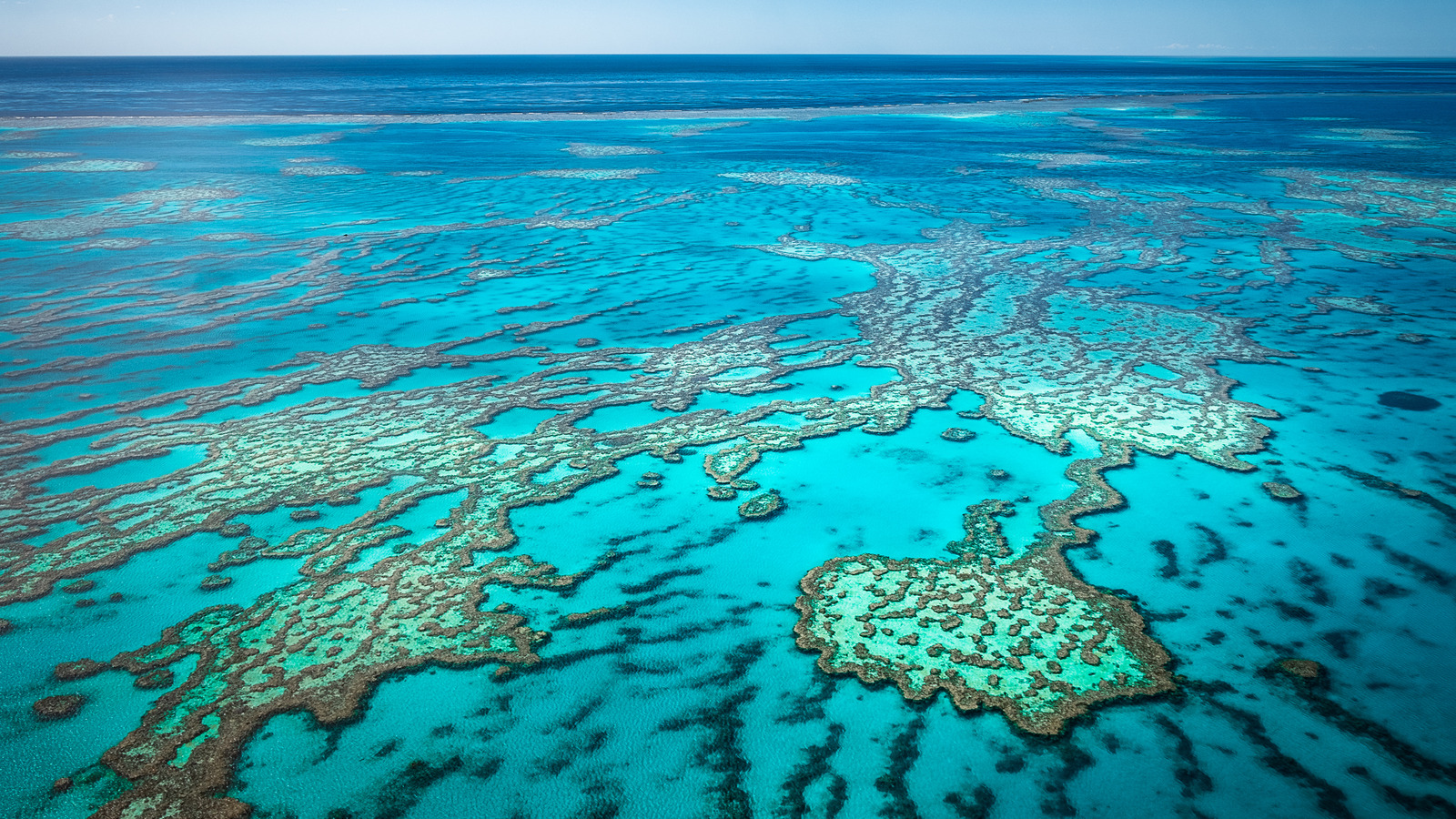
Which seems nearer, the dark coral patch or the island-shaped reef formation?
the island-shaped reef formation

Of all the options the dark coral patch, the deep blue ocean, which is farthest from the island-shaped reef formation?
the dark coral patch

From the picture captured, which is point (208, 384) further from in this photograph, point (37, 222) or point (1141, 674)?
point (37, 222)

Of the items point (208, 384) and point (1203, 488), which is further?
point (208, 384)

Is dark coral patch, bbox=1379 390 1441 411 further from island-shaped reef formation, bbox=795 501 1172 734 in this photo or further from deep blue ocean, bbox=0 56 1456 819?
island-shaped reef formation, bbox=795 501 1172 734

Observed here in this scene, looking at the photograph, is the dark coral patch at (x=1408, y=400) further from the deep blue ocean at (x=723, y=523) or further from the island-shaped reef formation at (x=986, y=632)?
the island-shaped reef formation at (x=986, y=632)

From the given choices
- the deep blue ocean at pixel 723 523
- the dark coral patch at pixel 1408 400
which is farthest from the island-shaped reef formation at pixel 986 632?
the dark coral patch at pixel 1408 400

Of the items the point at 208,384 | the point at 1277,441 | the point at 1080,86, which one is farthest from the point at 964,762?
→ the point at 1080,86

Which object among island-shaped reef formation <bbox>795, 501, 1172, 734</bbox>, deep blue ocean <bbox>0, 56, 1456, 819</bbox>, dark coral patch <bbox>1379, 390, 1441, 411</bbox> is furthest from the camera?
dark coral patch <bbox>1379, 390, 1441, 411</bbox>

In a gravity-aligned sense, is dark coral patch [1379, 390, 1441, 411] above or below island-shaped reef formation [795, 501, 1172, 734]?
above

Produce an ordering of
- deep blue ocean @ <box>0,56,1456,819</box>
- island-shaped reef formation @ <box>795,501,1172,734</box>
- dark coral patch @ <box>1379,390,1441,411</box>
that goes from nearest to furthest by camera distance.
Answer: deep blue ocean @ <box>0,56,1456,819</box> < island-shaped reef formation @ <box>795,501,1172,734</box> < dark coral patch @ <box>1379,390,1441,411</box>
